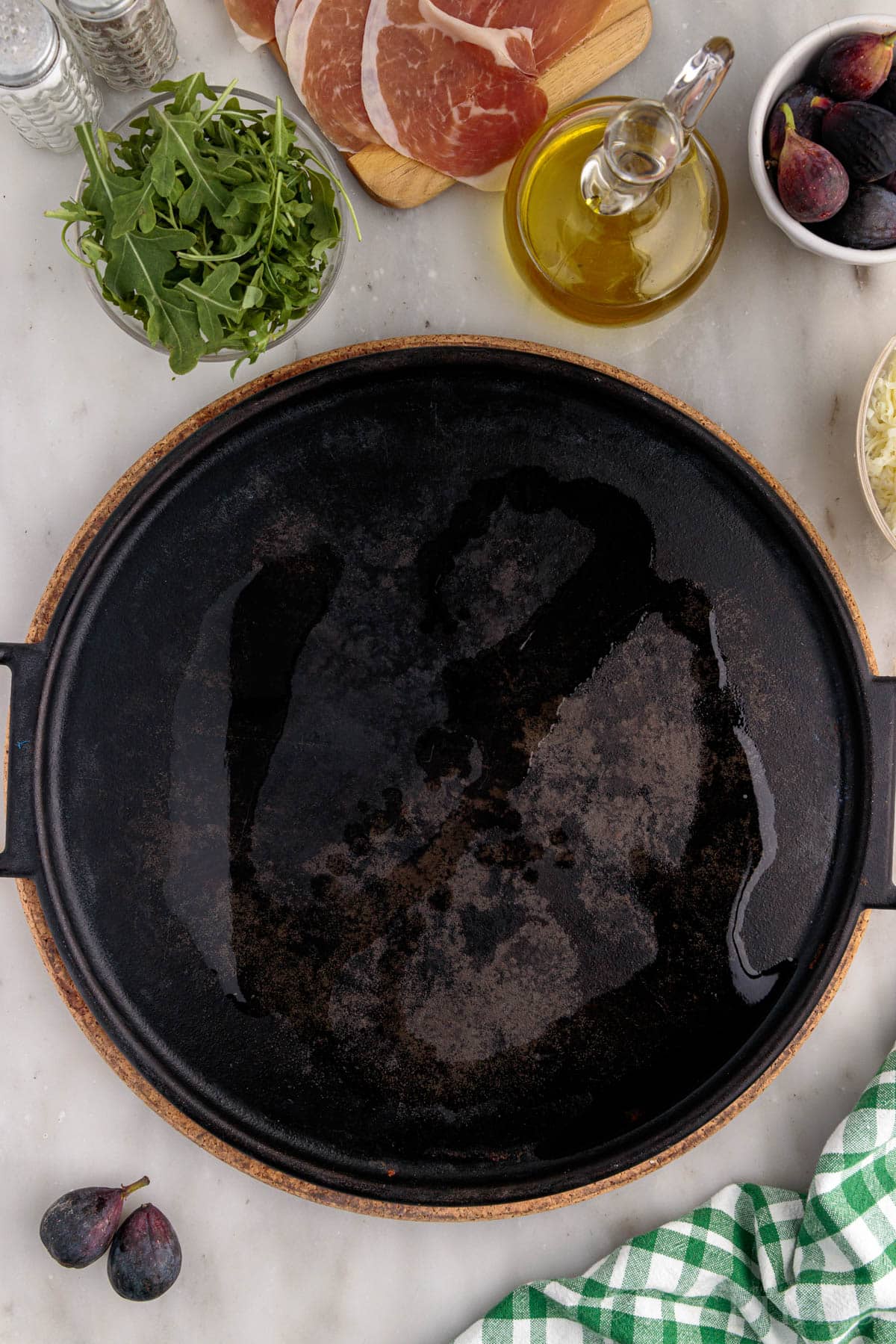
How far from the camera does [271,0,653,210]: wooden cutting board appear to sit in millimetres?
978

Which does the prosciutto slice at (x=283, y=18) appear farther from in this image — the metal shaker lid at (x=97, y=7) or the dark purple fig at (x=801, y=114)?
the dark purple fig at (x=801, y=114)

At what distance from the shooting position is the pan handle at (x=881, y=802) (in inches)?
36.8

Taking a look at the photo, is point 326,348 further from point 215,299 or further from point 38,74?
point 38,74

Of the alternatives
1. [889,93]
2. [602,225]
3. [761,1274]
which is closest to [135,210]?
[602,225]

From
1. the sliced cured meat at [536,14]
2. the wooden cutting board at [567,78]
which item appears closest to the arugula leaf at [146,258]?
the wooden cutting board at [567,78]

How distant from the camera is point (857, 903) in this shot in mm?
936

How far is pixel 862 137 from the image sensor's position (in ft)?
2.87

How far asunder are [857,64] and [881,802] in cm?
71

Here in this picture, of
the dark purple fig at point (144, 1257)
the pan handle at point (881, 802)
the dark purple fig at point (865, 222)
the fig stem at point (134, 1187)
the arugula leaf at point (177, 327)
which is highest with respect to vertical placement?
the dark purple fig at point (865, 222)

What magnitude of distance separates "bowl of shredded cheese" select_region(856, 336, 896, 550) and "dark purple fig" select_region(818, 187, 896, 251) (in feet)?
0.32

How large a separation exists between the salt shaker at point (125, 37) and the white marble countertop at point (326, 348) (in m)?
0.04

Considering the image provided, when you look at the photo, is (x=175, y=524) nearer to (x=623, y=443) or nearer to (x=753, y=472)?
(x=623, y=443)

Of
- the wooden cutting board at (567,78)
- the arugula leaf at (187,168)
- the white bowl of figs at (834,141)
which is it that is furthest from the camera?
the wooden cutting board at (567,78)

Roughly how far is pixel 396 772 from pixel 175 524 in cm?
34
